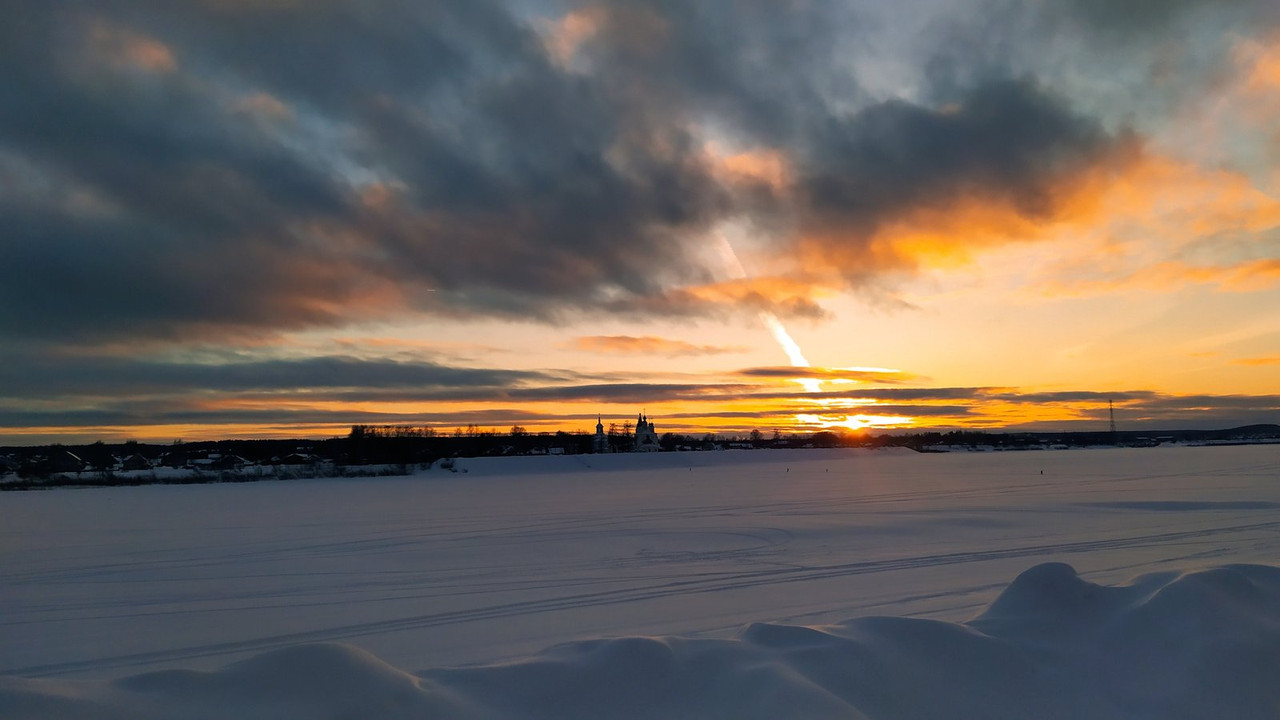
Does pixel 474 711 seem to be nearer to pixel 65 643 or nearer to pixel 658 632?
pixel 658 632

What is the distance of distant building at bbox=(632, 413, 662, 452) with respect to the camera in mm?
101750

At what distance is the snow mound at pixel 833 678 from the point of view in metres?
4.18

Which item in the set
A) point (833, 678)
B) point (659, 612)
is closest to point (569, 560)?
point (659, 612)

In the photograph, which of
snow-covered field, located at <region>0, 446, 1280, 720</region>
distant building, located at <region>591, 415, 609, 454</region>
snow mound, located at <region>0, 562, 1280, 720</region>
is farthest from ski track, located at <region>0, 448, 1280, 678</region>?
distant building, located at <region>591, 415, 609, 454</region>

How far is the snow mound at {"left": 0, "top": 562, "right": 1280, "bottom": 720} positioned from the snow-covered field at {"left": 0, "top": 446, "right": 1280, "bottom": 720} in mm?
18

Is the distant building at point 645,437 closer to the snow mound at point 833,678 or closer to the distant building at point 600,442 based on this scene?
the distant building at point 600,442

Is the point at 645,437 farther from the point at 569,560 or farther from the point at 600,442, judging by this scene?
the point at 569,560

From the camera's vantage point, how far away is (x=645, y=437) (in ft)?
341

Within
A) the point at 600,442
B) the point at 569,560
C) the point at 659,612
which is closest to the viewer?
the point at 659,612

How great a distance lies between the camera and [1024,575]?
21.2ft

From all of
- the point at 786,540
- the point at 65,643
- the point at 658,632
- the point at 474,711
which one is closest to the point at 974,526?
the point at 786,540

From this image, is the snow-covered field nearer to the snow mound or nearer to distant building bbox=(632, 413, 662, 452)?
the snow mound

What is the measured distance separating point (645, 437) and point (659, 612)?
9565 cm

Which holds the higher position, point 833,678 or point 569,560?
point 833,678
